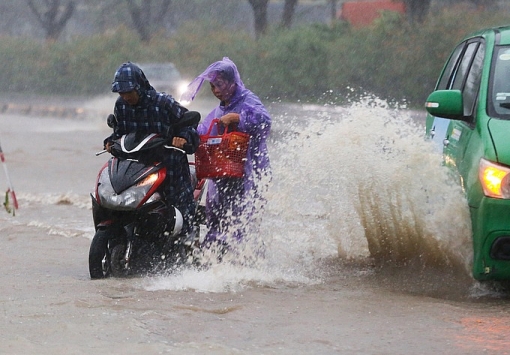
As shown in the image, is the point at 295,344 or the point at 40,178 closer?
the point at 295,344

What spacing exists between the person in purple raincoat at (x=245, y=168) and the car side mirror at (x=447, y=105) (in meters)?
1.35

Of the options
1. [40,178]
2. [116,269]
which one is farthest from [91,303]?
[40,178]

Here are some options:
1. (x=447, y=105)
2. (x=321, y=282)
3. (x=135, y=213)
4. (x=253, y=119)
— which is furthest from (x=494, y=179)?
(x=135, y=213)

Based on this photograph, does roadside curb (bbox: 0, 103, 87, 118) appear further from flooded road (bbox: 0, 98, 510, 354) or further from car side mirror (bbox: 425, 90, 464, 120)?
car side mirror (bbox: 425, 90, 464, 120)

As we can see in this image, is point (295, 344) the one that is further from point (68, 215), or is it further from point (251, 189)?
point (68, 215)

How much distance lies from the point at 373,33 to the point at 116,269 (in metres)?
30.8

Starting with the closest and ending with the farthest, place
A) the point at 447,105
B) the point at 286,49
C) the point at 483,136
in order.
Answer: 1. the point at 483,136
2. the point at 447,105
3. the point at 286,49

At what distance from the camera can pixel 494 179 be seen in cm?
606

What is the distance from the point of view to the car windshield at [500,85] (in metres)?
6.61

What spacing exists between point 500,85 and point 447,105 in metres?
0.36

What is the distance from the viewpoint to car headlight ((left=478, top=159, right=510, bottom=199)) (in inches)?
237

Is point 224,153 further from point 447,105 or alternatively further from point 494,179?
point 494,179

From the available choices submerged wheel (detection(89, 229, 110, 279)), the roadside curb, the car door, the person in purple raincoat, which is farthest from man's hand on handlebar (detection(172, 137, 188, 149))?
the roadside curb

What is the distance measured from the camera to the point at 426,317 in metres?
5.82
